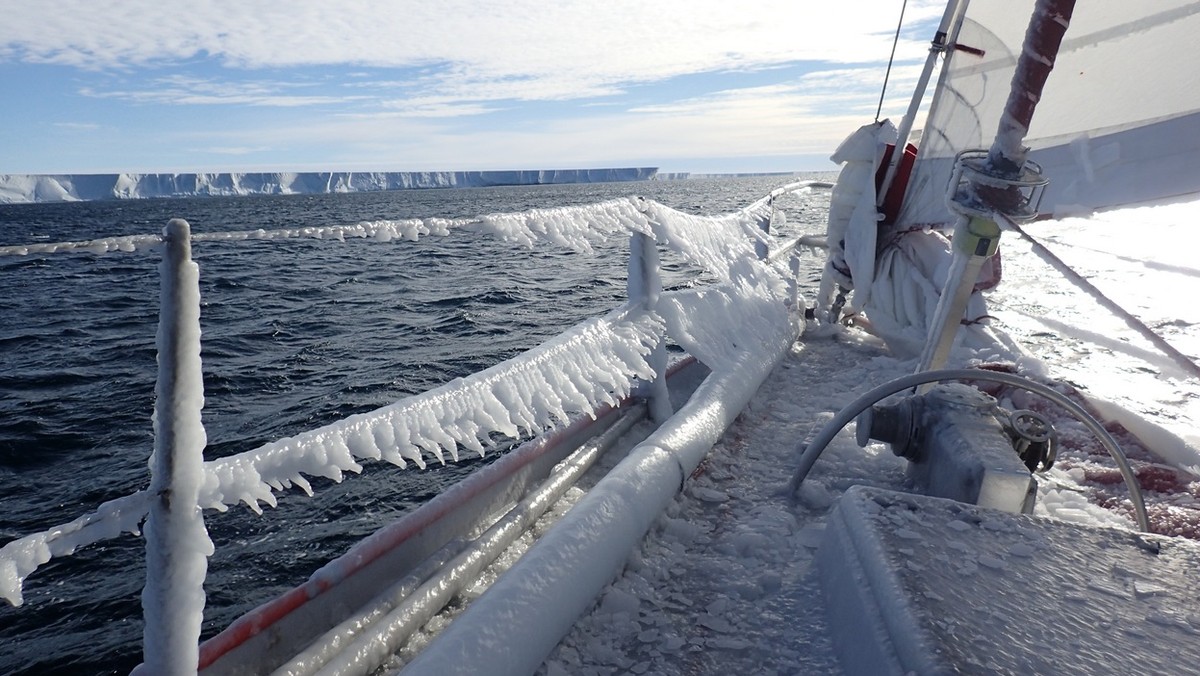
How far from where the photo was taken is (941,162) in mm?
4719

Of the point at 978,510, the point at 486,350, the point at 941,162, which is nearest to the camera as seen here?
the point at 978,510

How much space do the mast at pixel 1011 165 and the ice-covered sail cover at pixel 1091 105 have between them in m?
1.46

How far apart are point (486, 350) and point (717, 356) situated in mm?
7876

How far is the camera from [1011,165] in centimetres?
253

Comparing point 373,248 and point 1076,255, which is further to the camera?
point 373,248

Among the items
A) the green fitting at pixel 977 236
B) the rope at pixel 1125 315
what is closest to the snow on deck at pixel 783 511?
the rope at pixel 1125 315

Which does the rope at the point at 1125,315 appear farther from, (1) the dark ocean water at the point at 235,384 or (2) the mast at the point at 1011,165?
(1) the dark ocean water at the point at 235,384

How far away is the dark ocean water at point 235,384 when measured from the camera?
15.9 feet

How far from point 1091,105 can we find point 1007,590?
3.79 m

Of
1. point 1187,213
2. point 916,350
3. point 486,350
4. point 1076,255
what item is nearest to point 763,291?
point 916,350

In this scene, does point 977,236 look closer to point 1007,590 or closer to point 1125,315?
point 1125,315

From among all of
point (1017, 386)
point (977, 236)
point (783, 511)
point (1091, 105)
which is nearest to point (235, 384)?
point (783, 511)

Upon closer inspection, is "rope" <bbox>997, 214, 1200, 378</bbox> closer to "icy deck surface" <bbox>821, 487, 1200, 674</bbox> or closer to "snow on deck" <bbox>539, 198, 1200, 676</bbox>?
"icy deck surface" <bbox>821, 487, 1200, 674</bbox>

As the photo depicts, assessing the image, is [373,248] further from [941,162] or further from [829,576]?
[829,576]
